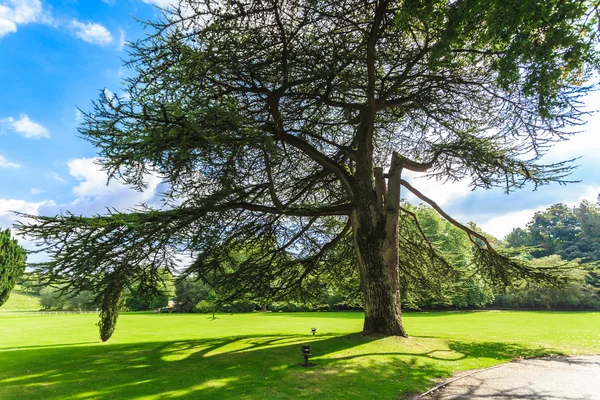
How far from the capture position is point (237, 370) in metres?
8.83

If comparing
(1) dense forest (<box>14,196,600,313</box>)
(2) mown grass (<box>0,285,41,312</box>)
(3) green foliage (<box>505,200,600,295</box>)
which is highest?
(3) green foliage (<box>505,200,600,295</box>)

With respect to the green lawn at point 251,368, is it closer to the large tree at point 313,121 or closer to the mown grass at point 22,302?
the large tree at point 313,121

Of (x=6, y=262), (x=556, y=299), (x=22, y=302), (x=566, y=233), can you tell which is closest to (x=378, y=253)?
(x=6, y=262)

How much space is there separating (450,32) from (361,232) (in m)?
6.71

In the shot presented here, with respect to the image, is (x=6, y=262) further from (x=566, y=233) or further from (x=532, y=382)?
(x=566, y=233)

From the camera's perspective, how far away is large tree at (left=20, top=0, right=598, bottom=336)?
7.36 metres

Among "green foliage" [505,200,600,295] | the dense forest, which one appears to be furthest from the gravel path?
"green foliage" [505,200,600,295]

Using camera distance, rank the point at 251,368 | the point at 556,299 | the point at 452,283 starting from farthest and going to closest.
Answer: the point at 556,299 < the point at 452,283 < the point at 251,368

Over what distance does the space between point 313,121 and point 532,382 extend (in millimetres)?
9347

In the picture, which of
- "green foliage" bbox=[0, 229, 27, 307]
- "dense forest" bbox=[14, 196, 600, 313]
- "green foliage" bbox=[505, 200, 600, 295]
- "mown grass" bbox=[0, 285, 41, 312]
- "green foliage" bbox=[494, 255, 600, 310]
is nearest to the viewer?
"dense forest" bbox=[14, 196, 600, 313]

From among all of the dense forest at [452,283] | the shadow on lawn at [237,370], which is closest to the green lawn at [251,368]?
the shadow on lawn at [237,370]

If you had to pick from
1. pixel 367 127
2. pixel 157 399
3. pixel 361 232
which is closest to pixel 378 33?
pixel 367 127

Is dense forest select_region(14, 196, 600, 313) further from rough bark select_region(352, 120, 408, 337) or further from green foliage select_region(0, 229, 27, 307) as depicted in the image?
rough bark select_region(352, 120, 408, 337)

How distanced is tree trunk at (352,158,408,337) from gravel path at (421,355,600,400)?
10.2ft
